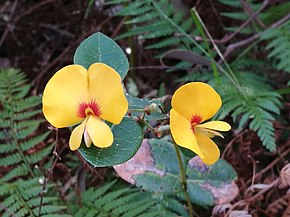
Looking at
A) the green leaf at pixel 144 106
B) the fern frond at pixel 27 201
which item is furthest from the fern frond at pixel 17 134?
the green leaf at pixel 144 106

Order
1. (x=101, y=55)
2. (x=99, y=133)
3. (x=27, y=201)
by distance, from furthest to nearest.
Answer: (x=27, y=201) < (x=101, y=55) < (x=99, y=133)

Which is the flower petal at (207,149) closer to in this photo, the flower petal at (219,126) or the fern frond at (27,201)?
the flower petal at (219,126)

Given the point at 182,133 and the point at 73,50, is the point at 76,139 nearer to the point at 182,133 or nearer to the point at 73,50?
the point at 182,133

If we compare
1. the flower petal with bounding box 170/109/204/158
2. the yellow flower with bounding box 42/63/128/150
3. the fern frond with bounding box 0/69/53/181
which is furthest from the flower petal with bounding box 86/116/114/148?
the fern frond with bounding box 0/69/53/181

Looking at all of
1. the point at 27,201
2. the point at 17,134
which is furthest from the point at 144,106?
the point at 17,134

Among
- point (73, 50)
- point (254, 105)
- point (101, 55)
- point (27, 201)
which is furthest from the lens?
point (73, 50)

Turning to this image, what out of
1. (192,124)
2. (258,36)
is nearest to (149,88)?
(258,36)

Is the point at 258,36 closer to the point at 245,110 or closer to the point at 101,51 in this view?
the point at 245,110
